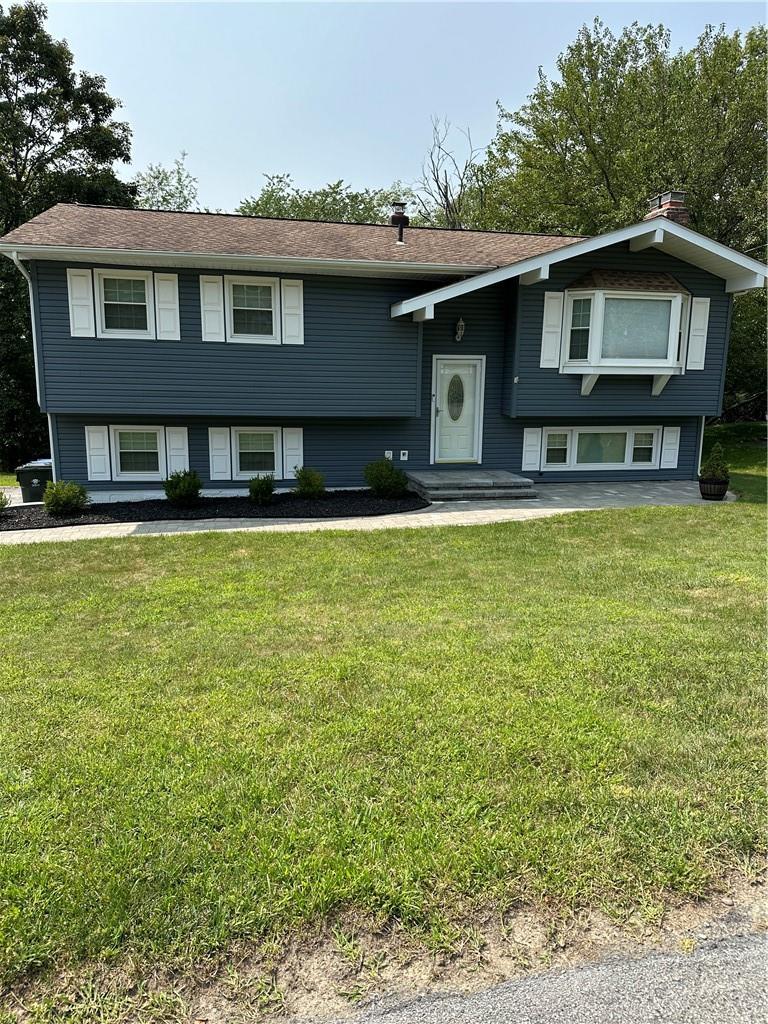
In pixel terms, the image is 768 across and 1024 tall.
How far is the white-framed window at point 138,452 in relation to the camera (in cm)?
1141

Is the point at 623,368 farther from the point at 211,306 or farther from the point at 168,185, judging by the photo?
the point at 168,185

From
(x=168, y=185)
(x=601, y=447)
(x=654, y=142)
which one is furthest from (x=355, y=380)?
(x=168, y=185)

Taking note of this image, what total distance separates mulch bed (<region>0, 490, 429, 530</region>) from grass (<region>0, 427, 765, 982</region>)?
364cm

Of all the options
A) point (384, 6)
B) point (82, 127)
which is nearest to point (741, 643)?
point (384, 6)

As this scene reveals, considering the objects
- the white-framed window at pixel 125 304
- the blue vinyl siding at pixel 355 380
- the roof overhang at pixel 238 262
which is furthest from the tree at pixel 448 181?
the white-framed window at pixel 125 304

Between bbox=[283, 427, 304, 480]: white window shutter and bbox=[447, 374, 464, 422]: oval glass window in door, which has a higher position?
bbox=[447, 374, 464, 422]: oval glass window in door

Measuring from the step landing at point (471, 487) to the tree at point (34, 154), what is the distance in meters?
12.8

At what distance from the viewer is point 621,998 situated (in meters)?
2.03

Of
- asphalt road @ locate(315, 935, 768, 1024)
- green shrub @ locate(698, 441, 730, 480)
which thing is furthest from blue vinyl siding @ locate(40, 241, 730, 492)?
asphalt road @ locate(315, 935, 768, 1024)

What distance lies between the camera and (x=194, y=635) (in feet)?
15.7

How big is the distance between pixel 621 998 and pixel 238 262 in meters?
10.6

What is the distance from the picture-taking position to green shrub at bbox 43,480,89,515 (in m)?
9.68

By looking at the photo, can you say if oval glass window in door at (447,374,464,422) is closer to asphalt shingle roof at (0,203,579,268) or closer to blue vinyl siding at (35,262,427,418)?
blue vinyl siding at (35,262,427,418)

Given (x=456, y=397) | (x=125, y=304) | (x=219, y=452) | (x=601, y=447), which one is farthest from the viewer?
(x=601, y=447)
